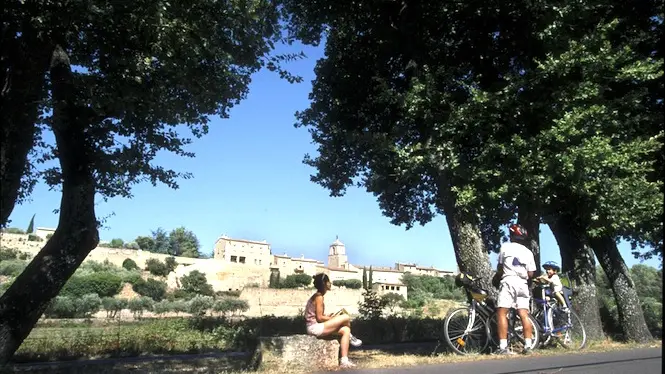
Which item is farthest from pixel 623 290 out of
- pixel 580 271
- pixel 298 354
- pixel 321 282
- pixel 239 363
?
pixel 298 354

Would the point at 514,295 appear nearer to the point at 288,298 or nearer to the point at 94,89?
the point at 94,89

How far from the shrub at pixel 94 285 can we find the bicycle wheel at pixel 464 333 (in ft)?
157

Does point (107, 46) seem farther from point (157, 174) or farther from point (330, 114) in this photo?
point (330, 114)

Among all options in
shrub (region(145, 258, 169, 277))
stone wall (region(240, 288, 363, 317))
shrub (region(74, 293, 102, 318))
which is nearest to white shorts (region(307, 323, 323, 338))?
shrub (region(74, 293, 102, 318))

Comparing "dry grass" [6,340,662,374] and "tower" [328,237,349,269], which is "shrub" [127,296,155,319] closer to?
"dry grass" [6,340,662,374]

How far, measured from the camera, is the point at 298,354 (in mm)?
6492

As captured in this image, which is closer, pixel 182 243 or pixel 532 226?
pixel 532 226

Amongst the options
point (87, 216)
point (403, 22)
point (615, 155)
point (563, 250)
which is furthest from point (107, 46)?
point (563, 250)

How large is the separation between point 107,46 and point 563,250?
36.1 feet

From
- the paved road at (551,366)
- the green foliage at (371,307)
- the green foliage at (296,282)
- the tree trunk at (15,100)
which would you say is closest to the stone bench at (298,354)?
the paved road at (551,366)

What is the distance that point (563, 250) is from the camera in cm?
1241

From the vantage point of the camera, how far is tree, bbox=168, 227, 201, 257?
409 ft

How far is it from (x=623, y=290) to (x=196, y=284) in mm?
58700

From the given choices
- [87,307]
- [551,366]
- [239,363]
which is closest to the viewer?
[551,366]
